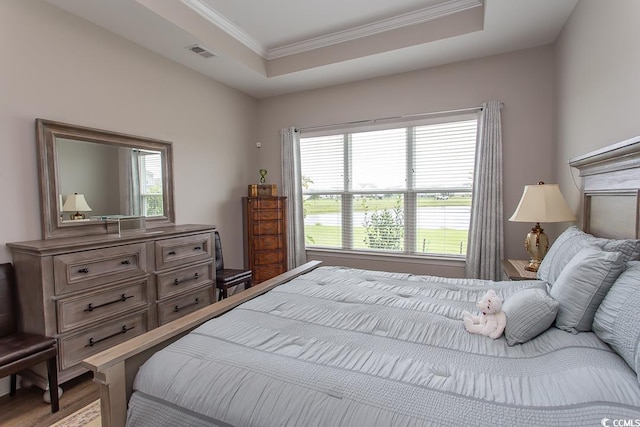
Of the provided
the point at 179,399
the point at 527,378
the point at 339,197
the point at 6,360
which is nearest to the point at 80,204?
the point at 6,360

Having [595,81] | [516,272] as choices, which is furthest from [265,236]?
[595,81]

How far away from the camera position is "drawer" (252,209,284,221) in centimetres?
401

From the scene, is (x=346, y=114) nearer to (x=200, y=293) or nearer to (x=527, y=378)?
(x=200, y=293)

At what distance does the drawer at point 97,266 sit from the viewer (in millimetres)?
2066

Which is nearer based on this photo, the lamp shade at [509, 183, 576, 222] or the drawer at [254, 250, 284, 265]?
the lamp shade at [509, 183, 576, 222]

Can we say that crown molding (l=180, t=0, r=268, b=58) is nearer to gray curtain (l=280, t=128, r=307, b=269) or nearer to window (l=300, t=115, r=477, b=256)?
gray curtain (l=280, t=128, r=307, b=269)

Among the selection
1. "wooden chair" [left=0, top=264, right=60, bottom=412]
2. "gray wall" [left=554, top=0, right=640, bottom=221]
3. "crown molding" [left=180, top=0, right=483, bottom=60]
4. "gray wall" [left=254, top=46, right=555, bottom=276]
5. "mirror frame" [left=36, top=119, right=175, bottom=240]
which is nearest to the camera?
"gray wall" [left=554, top=0, right=640, bottom=221]

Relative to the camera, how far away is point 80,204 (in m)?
2.54

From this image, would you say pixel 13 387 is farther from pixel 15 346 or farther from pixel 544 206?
pixel 544 206

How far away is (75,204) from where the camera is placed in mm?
2518

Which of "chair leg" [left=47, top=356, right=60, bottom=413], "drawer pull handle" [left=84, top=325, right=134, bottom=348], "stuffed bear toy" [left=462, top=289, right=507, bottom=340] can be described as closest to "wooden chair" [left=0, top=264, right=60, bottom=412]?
"chair leg" [left=47, top=356, right=60, bottom=413]

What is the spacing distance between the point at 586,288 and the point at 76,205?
3.24 m

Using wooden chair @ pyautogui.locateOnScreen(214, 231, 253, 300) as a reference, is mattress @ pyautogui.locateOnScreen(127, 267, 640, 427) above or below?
above

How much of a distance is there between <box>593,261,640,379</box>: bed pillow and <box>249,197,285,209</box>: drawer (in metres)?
3.31
